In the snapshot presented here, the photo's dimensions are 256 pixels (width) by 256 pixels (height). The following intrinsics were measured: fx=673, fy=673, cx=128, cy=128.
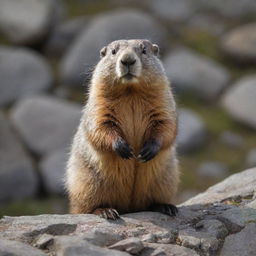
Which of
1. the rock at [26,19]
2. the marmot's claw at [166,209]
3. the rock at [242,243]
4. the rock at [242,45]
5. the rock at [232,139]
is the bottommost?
the rock at [242,243]

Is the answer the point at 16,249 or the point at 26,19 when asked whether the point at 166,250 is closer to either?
the point at 16,249

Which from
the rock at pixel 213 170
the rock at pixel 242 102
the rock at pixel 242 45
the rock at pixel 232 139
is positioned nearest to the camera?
the rock at pixel 213 170

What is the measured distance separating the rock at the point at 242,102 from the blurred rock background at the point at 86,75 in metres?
0.03

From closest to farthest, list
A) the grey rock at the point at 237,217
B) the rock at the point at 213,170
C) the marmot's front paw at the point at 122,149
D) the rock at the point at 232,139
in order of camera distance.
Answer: the grey rock at the point at 237,217 < the marmot's front paw at the point at 122,149 < the rock at the point at 213,170 < the rock at the point at 232,139

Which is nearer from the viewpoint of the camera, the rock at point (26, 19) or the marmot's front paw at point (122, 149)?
the marmot's front paw at point (122, 149)

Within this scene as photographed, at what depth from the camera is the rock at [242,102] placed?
17391 millimetres

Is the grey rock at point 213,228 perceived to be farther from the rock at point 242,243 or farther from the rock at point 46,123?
the rock at point 46,123

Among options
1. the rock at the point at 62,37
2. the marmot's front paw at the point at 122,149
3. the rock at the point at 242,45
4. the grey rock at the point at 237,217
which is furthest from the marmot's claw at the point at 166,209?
the rock at the point at 62,37

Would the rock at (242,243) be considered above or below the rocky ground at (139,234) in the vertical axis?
below

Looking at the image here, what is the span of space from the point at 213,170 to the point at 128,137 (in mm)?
8680

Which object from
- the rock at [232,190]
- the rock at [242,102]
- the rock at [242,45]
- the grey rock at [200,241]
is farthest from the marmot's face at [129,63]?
the rock at [242,45]

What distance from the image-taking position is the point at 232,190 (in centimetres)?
848

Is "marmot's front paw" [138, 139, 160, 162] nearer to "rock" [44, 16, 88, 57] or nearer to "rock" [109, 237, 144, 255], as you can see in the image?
"rock" [109, 237, 144, 255]

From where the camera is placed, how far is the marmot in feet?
24.3
